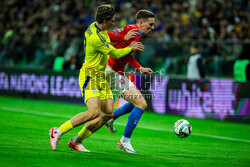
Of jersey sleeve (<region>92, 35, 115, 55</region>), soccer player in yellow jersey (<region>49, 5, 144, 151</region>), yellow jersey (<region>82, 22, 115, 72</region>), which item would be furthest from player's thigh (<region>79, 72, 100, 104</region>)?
jersey sleeve (<region>92, 35, 115, 55</region>)

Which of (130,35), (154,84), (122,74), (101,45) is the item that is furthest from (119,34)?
(154,84)

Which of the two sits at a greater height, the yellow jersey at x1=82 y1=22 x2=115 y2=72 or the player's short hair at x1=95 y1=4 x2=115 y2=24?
the player's short hair at x1=95 y1=4 x2=115 y2=24

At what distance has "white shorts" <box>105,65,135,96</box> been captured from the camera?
8633mm

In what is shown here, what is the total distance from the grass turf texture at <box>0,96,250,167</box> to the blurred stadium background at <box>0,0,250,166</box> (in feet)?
0.07

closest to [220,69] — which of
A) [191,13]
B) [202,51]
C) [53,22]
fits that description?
[202,51]

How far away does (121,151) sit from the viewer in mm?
8094

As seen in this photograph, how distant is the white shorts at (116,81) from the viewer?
8633 millimetres

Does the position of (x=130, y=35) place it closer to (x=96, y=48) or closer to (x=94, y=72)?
(x=96, y=48)

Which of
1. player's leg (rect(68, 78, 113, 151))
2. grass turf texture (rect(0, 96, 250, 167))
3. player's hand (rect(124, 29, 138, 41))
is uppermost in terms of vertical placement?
player's hand (rect(124, 29, 138, 41))

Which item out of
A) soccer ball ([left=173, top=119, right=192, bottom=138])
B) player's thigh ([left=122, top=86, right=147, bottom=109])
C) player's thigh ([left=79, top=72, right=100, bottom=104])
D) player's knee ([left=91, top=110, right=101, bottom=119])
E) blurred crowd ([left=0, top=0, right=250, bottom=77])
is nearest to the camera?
player's knee ([left=91, top=110, right=101, bottom=119])

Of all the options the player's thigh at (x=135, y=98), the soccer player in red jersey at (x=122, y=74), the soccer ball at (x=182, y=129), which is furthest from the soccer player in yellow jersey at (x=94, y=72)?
the soccer ball at (x=182, y=129)

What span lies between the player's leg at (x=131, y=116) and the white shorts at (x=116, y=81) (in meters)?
0.17

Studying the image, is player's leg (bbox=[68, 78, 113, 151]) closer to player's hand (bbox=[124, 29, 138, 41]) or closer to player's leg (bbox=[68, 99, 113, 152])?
player's leg (bbox=[68, 99, 113, 152])

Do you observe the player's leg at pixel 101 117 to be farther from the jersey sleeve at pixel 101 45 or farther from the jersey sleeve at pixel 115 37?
the jersey sleeve at pixel 115 37
